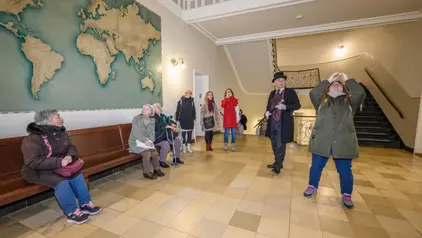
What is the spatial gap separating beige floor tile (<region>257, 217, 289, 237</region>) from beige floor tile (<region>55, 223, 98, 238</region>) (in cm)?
152

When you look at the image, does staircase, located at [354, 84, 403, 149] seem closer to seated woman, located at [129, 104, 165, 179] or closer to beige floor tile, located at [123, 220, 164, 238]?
seated woman, located at [129, 104, 165, 179]

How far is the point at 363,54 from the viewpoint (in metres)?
6.91

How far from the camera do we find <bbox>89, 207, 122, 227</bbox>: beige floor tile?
72.2 inches

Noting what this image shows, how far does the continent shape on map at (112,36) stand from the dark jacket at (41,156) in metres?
1.29

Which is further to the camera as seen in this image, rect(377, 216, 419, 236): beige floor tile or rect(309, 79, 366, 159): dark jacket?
rect(309, 79, 366, 159): dark jacket

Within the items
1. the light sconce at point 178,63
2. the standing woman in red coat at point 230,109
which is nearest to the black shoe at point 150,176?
the standing woman in red coat at point 230,109

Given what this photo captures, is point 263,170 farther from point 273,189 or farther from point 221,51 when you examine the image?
point 221,51

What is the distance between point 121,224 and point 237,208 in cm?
117

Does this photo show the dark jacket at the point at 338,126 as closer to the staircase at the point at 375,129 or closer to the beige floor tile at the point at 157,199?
the beige floor tile at the point at 157,199

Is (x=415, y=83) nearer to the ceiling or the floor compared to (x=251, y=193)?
nearer to the ceiling

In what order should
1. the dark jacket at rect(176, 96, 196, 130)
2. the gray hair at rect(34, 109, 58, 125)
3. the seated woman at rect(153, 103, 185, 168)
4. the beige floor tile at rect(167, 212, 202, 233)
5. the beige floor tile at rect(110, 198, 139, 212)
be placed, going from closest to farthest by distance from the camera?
the beige floor tile at rect(167, 212, 202, 233) → the gray hair at rect(34, 109, 58, 125) → the beige floor tile at rect(110, 198, 139, 212) → the seated woman at rect(153, 103, 185, 168) → the dark jacket at rect(176, 96, 196, 130)

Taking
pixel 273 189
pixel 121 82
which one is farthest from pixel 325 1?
pixel 121 82

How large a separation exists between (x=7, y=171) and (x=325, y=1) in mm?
Result: 5548

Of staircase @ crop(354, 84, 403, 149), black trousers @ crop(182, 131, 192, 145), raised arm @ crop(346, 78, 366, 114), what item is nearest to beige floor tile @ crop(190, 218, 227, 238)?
raised arm @ crop(346, 78, 366, 114)
